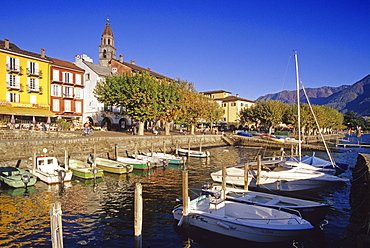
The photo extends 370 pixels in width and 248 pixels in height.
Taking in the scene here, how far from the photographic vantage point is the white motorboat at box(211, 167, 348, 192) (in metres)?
20.6

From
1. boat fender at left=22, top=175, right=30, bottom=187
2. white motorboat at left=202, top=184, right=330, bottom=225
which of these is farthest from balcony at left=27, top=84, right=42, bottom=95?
white motorboat at left=202, top=184, right=330, bottom=225

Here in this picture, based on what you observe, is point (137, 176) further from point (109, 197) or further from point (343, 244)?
point (343, 244)

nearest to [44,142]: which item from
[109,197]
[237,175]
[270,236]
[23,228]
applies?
[109,197]

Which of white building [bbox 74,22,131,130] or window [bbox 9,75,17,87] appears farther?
white building [bbox 74,22,131,130]

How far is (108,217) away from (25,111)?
40519mm

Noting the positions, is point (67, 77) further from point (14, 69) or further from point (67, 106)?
point (14, 69)

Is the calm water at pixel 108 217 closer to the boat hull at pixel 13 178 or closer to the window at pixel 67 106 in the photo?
the boat hull at pixel 13 178

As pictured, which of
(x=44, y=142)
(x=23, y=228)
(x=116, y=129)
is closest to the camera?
(x=23, y=228)

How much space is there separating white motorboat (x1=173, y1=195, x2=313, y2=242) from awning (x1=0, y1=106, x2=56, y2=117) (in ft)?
140

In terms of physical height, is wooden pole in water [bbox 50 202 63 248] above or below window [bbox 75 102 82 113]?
below

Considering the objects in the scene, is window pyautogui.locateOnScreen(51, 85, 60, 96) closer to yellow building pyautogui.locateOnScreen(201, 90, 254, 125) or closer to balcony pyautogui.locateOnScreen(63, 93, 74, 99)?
balcony pyautogui.locateOnScreen(63, 93, 74, 99)

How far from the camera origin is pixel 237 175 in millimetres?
22734

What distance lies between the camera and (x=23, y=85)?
48.7 metres

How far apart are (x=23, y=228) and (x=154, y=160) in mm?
19880
